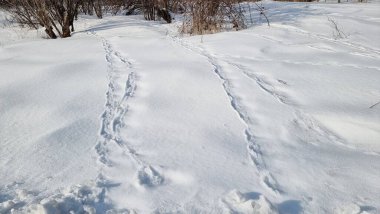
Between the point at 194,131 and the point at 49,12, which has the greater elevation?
the point at 49,12

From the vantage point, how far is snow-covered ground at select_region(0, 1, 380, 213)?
1.52 metres

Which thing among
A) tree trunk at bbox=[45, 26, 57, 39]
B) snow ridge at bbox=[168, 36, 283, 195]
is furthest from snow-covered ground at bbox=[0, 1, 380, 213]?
tree trunk at bbox=[45, 26, 57, 39]

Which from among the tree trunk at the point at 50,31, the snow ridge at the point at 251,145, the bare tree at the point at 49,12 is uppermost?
the bare tree at the point at 49,12

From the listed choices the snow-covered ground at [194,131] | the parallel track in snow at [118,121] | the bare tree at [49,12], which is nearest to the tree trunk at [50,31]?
the bare tree at [49,12]

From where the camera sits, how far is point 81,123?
219 cm

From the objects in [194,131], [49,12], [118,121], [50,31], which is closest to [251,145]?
[194,131]

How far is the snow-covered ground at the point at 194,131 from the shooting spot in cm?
152

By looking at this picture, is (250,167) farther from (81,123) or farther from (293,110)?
(81,123)

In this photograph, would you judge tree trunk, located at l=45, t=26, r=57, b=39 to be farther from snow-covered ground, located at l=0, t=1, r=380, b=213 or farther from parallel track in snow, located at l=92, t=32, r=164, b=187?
parallel track in snow, located at l=92, t=32, r=164, b=187

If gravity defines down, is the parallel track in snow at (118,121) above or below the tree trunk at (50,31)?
below

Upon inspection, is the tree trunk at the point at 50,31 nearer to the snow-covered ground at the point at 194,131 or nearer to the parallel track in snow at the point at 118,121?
the snow-covered ground at the point at 194,131

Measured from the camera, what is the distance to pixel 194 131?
209 centimetres

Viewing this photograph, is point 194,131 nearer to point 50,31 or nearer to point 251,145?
point 251,145

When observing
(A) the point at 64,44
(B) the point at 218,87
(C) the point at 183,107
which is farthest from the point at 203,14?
(C) the point at 183,107
